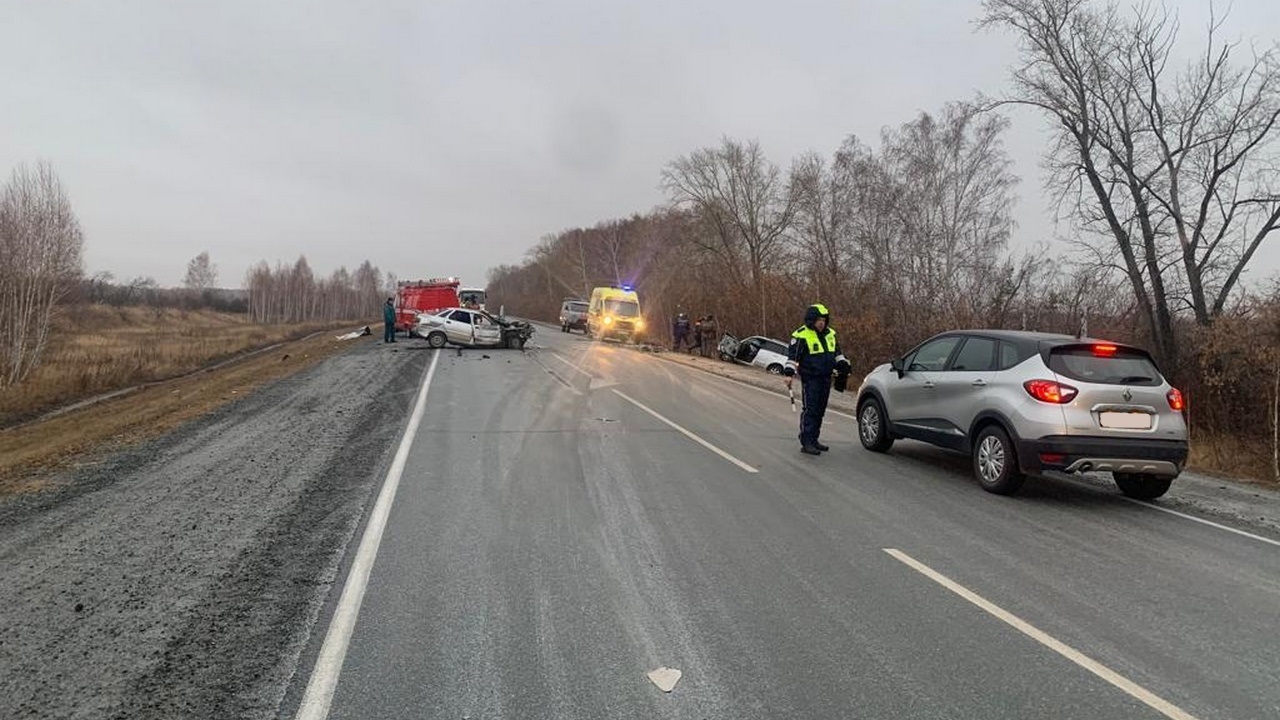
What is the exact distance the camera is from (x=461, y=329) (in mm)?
29625

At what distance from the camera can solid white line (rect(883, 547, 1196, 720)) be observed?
348cm

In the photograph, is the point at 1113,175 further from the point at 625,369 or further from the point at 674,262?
the point at 674,262

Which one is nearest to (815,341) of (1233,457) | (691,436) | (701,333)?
(691,436)

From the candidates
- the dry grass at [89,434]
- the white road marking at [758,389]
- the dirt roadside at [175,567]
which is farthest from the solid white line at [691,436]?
the dry grass at [89,434]

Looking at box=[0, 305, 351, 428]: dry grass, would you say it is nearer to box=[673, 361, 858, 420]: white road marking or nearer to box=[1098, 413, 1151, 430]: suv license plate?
box=[673, 361, 858, 420]: white road marking

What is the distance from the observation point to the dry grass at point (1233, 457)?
10.8 meters

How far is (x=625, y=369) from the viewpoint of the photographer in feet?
75.2

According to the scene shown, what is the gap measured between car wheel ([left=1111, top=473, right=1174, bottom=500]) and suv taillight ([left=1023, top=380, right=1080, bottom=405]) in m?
1.27

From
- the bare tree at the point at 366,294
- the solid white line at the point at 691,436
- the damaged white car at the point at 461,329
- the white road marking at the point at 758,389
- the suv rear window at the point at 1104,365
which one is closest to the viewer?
the suv rear window at the point at 1104,365

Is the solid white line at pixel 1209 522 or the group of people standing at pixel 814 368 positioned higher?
the group of people standing at pixel 814 368

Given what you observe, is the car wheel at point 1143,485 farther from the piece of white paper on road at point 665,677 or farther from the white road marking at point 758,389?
the piece of white paper on road at point 665,677

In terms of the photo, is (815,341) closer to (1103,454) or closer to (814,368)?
(814,368)

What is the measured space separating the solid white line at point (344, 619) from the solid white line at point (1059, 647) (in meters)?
3.66

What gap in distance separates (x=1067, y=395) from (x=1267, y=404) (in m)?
8.11
